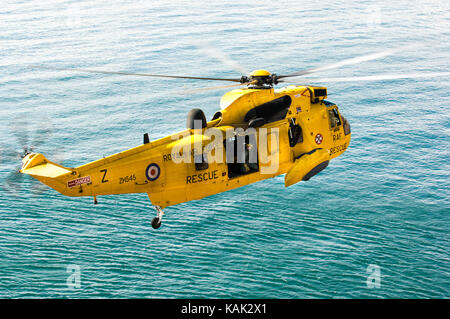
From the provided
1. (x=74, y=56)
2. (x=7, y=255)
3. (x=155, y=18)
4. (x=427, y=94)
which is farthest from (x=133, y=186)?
(x=155, y=18)

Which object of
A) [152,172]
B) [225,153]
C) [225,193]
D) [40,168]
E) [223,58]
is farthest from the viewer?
[225,193]

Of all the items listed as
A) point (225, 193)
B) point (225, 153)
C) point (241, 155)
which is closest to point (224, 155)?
point (225, 153)

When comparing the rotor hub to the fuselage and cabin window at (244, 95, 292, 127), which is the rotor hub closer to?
the fuselage

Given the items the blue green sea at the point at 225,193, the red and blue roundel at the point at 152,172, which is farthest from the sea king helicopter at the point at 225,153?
the blue green sea at the point at 225,193

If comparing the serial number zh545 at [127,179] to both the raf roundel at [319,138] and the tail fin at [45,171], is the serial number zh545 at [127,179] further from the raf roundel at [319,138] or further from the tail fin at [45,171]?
the raf roundel at [319,138]

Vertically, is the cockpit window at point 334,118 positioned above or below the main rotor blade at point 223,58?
below

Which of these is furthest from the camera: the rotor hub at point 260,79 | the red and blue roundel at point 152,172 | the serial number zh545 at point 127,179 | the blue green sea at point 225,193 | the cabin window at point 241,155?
the blue green sea at point 225,193

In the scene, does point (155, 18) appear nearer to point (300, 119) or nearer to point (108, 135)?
point (108, 135)

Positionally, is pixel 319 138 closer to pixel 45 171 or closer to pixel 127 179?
pixel 127 179
